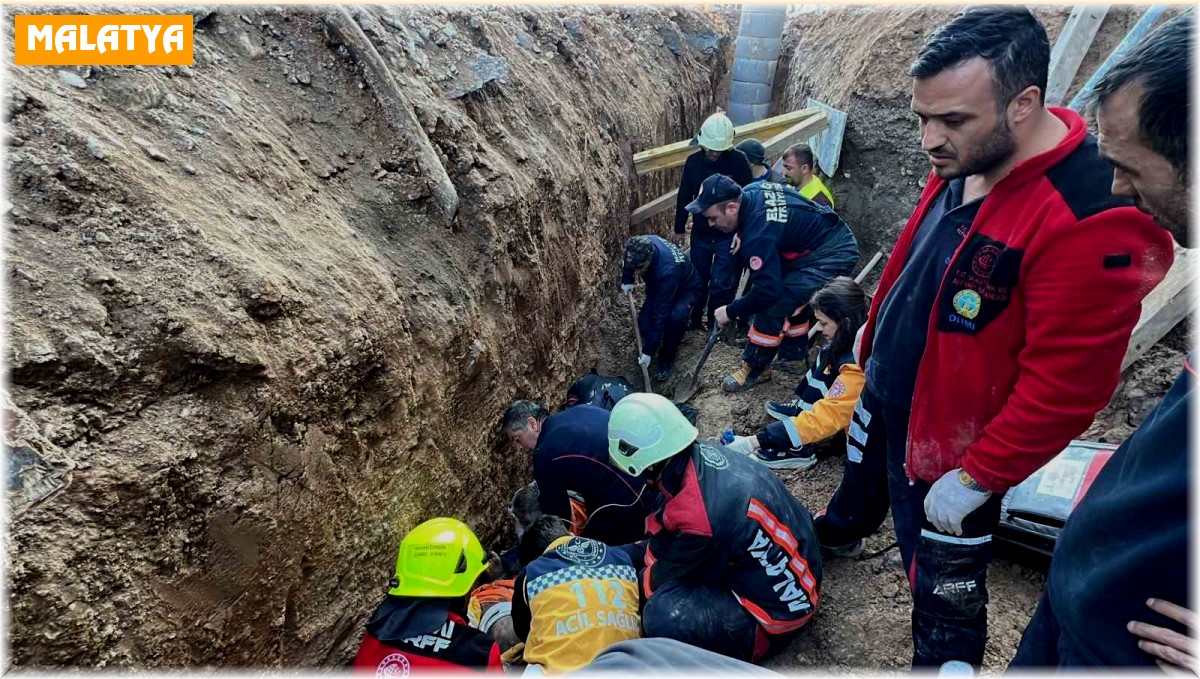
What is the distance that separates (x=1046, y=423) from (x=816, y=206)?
3.56 meters

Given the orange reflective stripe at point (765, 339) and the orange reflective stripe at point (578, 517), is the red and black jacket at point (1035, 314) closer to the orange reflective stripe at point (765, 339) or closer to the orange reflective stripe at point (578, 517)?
the orange reflective stripe at point (578, 517)

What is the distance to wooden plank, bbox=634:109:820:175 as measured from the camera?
6.91m

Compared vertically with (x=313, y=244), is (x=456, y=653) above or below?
below

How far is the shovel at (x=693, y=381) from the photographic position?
5.71 meters

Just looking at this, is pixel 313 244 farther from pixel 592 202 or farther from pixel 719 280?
pixel 719 280

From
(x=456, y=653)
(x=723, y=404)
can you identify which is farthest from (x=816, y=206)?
(x=456, y=653)

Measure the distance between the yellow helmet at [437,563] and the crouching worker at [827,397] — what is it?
68.7 inches

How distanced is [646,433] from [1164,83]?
179 cm

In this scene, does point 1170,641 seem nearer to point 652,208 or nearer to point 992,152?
point 992,152

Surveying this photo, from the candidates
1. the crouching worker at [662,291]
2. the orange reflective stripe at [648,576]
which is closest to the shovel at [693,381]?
the crouching worker at [662,291]

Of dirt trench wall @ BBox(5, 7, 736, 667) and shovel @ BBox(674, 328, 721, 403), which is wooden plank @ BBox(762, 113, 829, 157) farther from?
dirt trench wall @ BBox(5, 7, 736, 667)

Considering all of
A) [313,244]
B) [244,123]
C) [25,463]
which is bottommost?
[25,463]

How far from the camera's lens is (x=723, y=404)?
5445 mm

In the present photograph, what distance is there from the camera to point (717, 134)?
6.30m
